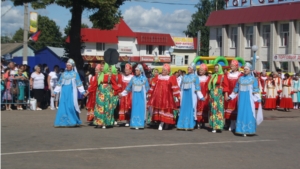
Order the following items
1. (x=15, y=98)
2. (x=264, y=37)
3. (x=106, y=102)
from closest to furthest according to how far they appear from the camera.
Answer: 1. (x=106, y=102)
2. (x=15, y=98)
3. (x=264, y=37)

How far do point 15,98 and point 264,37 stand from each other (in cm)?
3369

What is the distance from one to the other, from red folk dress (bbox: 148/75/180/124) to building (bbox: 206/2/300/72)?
28.8 metres

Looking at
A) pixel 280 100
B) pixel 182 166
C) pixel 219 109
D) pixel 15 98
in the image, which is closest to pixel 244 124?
pixel 219 109

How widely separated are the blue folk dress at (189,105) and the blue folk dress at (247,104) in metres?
1.43

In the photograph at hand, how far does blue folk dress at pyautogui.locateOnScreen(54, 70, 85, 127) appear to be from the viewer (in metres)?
15.6

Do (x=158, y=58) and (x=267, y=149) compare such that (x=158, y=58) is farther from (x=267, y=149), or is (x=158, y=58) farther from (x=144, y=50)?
(x=267, y=149)

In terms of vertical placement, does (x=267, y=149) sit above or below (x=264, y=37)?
below

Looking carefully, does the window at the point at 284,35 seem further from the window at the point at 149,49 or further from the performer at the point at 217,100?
the window at the point at 149,49

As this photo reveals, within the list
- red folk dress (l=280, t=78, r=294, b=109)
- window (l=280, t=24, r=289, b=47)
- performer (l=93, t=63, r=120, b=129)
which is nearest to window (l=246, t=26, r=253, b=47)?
window (l=280, t=24, r=289, b=47)

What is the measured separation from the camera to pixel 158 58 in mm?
84438

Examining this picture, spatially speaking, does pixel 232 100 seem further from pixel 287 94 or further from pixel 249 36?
pixel 249 36

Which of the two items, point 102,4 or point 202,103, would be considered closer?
point 202,103

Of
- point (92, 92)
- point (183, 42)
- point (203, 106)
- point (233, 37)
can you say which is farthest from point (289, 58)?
point (183, 42)

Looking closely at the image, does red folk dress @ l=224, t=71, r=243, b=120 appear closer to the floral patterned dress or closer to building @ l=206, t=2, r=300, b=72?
the floral patterned dress
